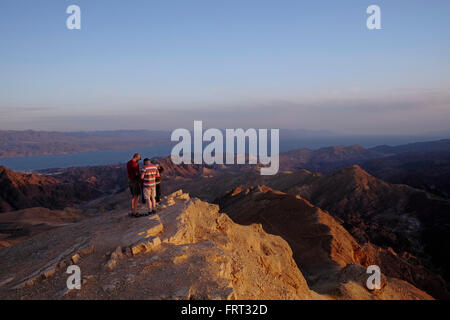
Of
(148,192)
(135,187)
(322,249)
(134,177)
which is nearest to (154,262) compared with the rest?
(148,192)

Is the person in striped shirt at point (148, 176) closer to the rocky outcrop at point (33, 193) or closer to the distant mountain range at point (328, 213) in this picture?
the distant mountain range at point (328, 213)

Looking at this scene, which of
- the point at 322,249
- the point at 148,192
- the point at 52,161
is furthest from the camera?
the point at 52,161

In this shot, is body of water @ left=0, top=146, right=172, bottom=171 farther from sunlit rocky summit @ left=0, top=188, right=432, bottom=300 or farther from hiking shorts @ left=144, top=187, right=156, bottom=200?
hiking shorts @ left=144, top=187, right=156, bottom=200

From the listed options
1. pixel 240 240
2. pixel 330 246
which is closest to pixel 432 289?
pixel 330 246

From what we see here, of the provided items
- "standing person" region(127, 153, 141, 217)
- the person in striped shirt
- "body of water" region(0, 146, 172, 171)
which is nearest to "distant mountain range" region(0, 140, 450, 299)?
the person in striped shirt

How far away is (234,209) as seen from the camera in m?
28.2

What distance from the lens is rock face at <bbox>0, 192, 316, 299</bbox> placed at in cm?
481

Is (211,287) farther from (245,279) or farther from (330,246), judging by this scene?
(330,246)

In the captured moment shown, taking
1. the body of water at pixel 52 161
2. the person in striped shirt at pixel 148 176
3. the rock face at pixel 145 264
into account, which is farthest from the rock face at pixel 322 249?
the body of water at pixel 52 161

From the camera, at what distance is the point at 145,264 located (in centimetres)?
550

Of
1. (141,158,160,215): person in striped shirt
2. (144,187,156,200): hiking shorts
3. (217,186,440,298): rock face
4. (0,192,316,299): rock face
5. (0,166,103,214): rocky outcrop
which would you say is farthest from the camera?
(0,166,103,214): rocky outcrop

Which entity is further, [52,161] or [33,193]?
[52,161]

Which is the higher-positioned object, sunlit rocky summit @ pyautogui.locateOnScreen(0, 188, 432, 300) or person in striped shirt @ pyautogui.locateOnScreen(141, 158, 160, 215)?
person in striped shirt @ pyautogui.locateOnScreen(141, 158, 160, 215)

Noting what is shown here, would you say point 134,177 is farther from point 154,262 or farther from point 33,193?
point 33,193
